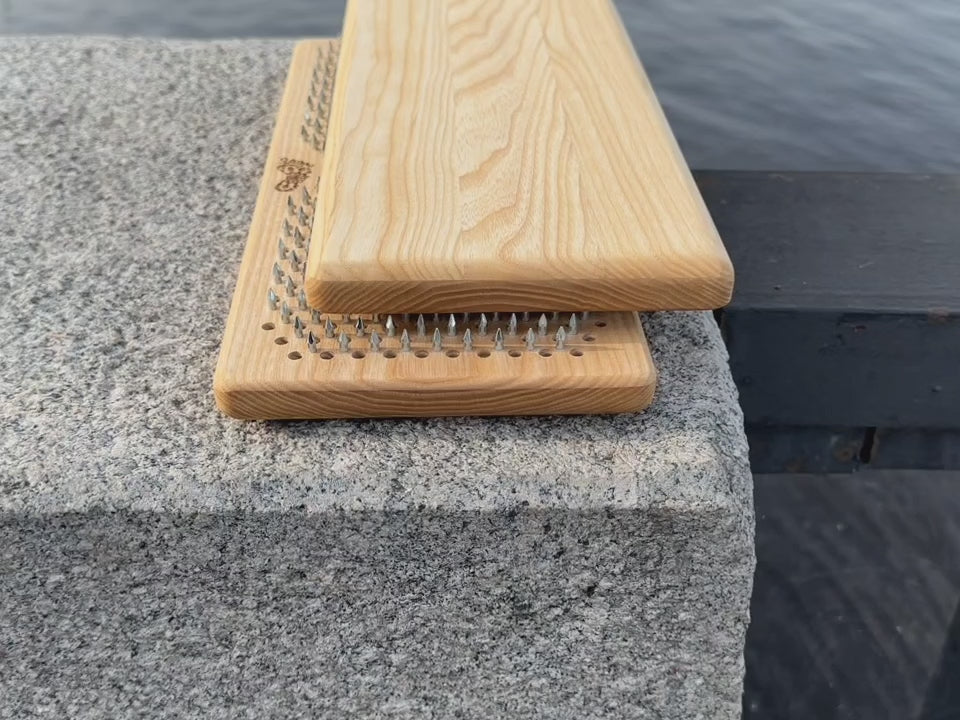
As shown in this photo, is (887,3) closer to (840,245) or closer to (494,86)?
(840,245)

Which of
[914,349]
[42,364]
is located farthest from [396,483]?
[914,349]

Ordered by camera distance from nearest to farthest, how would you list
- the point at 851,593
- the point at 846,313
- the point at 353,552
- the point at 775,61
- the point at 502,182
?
the point at 353,552, the point at 502,182, the point at 846,313, the point at 851,593, the point at 775,61

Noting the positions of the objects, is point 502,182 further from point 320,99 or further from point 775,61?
point 775,61

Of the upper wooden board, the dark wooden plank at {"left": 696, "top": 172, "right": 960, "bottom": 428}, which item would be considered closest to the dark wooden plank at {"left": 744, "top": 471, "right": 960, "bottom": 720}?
the dark wooden plank at {"left": 696, "top": 172, "right": 960, "bottom": 428}

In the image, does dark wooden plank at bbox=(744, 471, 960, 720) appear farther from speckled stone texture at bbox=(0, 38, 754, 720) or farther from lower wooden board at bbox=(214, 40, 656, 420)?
lower wooden board at bbox=(214, 40, 656, 420)

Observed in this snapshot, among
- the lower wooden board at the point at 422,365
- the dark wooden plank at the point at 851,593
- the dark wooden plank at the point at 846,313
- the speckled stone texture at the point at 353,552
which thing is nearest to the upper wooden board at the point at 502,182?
the lower wooden board at the point at 422,365

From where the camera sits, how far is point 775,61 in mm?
5000

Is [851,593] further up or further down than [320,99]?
further down

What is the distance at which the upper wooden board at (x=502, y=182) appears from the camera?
4.55 ft

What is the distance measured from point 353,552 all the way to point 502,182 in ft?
1.99

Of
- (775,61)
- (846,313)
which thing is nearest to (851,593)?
(846,313)

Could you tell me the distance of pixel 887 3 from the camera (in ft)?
16.8

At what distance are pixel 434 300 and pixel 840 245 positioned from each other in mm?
1035

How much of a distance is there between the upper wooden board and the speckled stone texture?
21 cm
